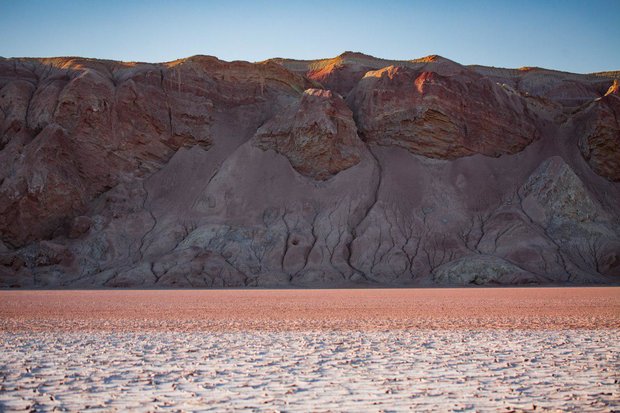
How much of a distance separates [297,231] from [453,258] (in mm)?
11175

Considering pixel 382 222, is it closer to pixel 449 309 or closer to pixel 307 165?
pixel 307 165

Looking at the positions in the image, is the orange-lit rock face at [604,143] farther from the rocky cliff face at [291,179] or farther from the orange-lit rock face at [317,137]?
the orange-lit rock face at [317,137]

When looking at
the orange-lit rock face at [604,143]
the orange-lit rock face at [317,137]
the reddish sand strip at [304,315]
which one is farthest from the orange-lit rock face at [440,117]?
the reddish sand strip at [304,315]

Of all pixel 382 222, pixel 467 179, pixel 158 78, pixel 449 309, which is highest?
pixel 158 78

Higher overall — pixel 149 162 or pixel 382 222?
pixel 149 162

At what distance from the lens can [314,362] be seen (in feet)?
34.4

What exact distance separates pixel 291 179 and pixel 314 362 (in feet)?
136

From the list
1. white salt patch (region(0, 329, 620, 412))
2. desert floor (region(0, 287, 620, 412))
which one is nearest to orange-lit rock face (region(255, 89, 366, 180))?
desert floor (region(0, 287, 620, 412))

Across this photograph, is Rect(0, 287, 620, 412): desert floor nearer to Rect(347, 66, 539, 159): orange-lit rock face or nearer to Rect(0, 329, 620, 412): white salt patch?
Rect(0, 329, 620, 412): white salt patch

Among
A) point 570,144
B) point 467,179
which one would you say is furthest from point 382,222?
point 570,144

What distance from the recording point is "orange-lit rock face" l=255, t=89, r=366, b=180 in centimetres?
5128

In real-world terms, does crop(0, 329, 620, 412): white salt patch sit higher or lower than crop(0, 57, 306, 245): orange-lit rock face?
lower

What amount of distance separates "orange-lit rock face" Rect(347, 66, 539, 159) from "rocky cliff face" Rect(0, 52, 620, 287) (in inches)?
4.9

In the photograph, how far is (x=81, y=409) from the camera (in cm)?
746
